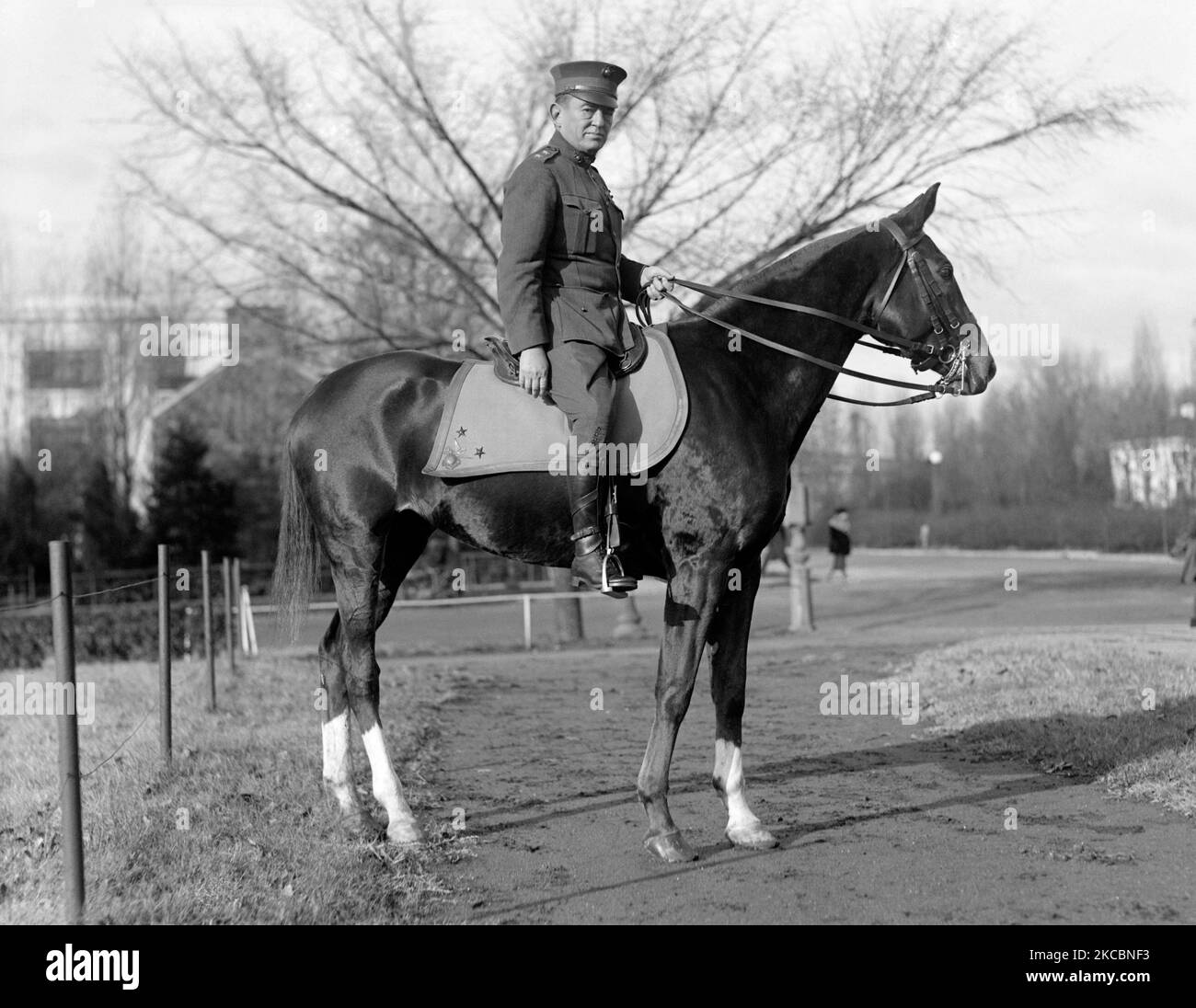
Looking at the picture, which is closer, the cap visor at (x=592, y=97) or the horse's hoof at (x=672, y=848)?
the horse's hoof at (x=672, y=848)

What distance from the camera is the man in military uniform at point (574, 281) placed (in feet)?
19.2

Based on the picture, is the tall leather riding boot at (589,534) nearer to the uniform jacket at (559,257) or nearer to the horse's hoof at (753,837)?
the uniform jacket at (559,257)

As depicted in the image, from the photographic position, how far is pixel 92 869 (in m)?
5.26

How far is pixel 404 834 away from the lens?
19.6ft


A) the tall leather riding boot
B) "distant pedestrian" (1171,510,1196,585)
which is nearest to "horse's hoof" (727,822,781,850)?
the tall leather riding boot

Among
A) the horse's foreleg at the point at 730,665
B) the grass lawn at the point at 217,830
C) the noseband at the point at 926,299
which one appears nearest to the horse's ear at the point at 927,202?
the noseband at the point at 926,299

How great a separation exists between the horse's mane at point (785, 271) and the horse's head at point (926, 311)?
0.25 m

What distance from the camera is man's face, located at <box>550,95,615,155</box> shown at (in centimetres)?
612

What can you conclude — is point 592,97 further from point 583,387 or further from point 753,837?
point 753,837

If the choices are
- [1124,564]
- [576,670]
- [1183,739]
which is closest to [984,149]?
[576,670]

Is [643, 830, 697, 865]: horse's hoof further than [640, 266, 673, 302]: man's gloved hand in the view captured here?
No

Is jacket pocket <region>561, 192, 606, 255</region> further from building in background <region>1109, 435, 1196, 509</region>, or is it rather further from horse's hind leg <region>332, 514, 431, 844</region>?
building in background <region>1109, 435, 1196, 509</region>

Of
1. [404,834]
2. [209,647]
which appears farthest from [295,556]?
[209,647]
